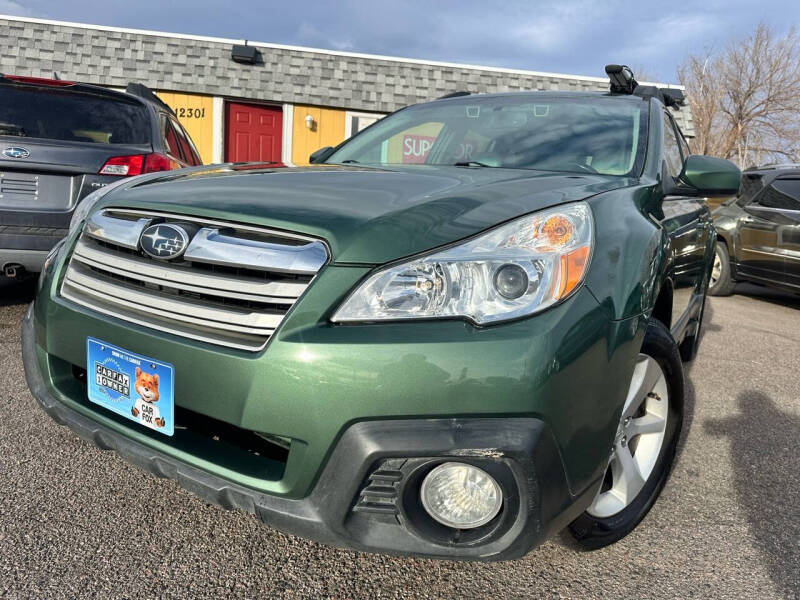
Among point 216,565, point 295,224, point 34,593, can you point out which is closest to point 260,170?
point 295,224

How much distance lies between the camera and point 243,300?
4.62 feet

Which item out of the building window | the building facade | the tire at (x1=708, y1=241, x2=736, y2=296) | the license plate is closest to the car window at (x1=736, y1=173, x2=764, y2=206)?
the tire at (x1=708, y1=241, x2=736, y2=296)

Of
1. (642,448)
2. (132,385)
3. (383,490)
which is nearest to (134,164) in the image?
(132,385)

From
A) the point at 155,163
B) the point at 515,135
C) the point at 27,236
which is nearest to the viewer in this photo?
the point at 515,135

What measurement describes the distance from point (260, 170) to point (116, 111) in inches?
98.2

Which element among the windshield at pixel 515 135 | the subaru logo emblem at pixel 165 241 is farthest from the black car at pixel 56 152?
the subaru logo emblem at pixel 165 241

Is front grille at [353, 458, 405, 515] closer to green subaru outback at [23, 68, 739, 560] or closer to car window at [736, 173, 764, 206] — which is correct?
green subaru outback at [23, 68, 739, 560]

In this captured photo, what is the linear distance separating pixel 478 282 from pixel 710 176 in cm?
161

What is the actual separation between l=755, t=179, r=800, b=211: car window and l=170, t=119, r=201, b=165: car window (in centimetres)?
580

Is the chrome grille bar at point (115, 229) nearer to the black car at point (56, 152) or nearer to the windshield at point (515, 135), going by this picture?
the windshield at point (515, 135)

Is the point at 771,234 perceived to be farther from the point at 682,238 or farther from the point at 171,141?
the point at 171,141

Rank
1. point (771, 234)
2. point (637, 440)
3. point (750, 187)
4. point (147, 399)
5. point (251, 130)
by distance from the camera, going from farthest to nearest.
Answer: point (251, 130), point (750, 187), point (771, 234), point (637, 440), point (147, 399)

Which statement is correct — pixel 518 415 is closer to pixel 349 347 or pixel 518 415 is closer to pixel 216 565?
pixel 349 347

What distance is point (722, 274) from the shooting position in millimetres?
7148
